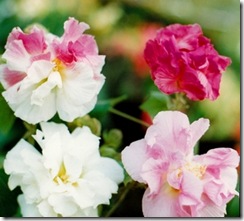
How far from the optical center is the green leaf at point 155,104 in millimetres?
681

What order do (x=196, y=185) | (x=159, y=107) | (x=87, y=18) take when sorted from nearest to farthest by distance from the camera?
(x=196, y=185) < (x=159, y=107) < (x=87, y=18)

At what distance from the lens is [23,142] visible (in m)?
0.59

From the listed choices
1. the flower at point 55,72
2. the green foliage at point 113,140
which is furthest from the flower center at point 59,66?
the green foliage at point 113,140

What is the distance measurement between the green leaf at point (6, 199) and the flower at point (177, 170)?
0.39ft

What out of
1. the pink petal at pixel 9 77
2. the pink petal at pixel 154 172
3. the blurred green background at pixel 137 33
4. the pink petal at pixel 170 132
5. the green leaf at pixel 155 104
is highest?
the pink petal at pixel 9 77

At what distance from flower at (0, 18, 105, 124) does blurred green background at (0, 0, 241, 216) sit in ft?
0.91

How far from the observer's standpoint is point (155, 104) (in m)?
0.69

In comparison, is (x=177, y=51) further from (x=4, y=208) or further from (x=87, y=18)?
(x=87, y=18)

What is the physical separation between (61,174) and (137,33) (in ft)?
2.12

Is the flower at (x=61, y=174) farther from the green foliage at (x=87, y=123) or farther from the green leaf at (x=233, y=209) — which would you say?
the green leaf at (x=233, y=209)

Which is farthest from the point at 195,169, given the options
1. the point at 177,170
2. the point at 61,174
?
the point at 61,174

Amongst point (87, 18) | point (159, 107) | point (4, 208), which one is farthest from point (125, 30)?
point (4, 208)

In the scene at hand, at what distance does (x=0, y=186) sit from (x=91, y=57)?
143 mm

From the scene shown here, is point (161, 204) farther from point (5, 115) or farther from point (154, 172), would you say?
point (5, 115)
